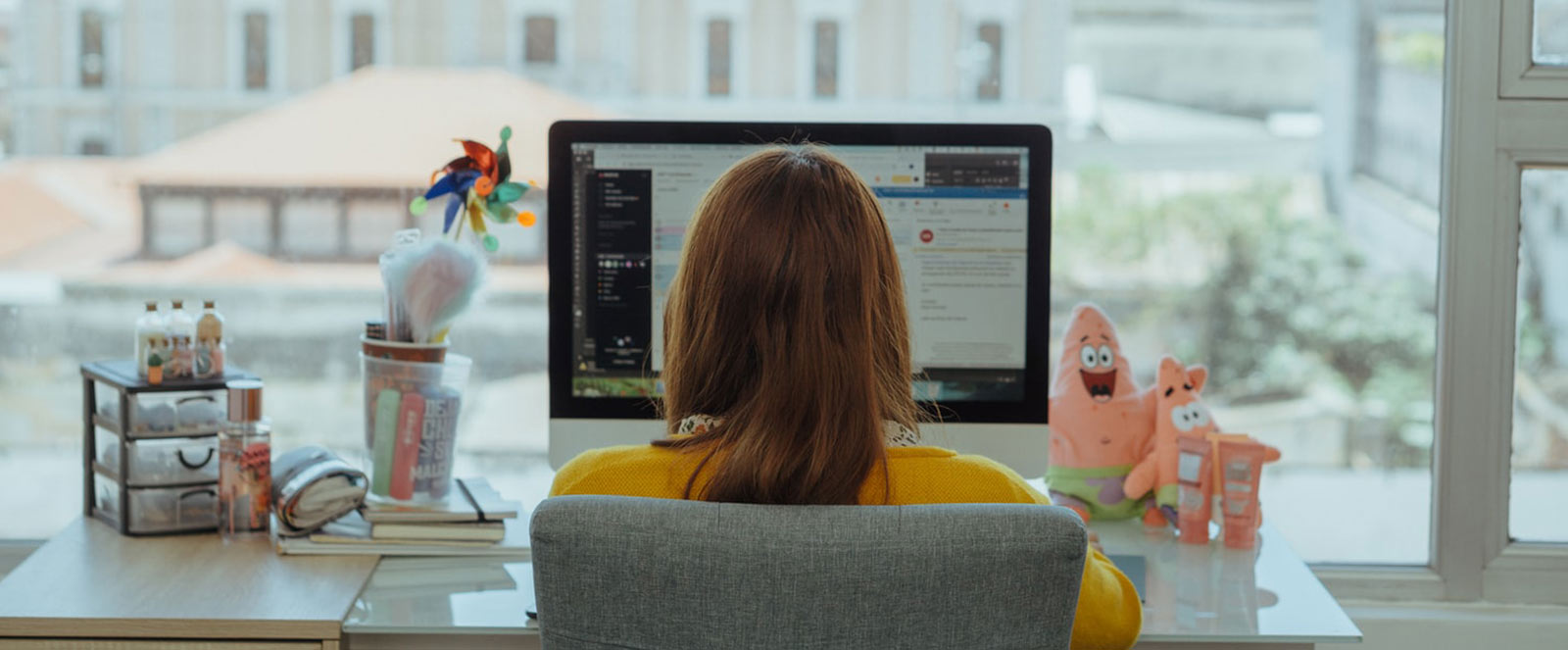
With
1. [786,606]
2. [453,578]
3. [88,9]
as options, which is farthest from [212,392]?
[786,606]

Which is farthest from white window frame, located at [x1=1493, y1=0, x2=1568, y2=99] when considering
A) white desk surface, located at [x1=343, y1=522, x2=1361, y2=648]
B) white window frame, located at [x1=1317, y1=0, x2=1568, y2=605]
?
white desk surface, located at [x1=343, y1=522, x2=1361, y2=648]

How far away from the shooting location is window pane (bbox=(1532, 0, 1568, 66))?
6.40 feet

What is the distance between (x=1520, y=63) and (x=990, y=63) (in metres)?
0.72

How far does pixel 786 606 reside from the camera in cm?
90

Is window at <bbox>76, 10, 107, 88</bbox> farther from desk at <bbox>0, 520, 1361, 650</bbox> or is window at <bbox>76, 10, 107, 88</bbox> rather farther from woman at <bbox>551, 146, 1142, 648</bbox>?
woman at <bbox>551, 146, 1142, 648</bbox>

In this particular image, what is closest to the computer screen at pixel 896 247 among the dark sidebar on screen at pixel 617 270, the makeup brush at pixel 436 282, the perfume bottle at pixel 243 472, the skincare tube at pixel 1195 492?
the dark sidebar on screen at pixel 617 270

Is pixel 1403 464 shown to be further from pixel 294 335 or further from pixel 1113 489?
pixel 294 335

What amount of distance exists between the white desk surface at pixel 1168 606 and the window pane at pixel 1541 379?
0.72 m

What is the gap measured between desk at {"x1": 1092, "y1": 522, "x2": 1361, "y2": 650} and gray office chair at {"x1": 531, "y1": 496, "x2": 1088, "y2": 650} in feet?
1.49

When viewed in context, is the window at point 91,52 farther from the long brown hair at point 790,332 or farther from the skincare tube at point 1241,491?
the skincare tube at point 1241,491

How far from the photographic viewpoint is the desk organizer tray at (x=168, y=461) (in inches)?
63.0

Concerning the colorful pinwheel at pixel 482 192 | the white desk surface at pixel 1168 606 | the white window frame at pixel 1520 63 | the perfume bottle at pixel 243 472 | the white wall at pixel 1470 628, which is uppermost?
the white window frame at pixel 1520 63

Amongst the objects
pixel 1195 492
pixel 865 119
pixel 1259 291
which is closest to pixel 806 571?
pixel 1195 492

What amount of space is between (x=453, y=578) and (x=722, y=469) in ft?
1.75
